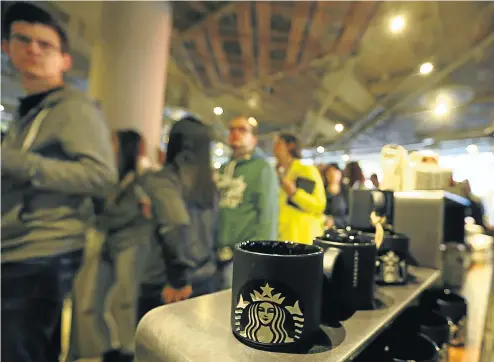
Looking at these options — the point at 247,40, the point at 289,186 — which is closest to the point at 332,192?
the point at 289,186

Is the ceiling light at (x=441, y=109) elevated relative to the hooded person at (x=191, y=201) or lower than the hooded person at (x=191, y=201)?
elevated

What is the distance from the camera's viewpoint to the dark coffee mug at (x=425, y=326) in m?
0.63

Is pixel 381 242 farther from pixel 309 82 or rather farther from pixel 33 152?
pixel 309 82

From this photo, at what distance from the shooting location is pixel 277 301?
0.98 ft

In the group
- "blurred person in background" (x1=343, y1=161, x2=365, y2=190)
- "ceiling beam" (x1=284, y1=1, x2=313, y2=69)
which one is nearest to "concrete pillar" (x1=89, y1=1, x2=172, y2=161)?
"ceiling beam" (x1=284, y1=1, x2=313, y2=69)

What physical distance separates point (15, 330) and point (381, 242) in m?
0.99

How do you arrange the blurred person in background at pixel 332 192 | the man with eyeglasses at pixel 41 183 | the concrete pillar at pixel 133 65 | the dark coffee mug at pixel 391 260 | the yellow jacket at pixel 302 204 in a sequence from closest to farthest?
the dark coffee mug at pixel 391 260 → the man with eyeglasses at pixel 41 183 → the blurred person in background at pixel 332 192 → the yellow jacket at pixel 302 204 → the concrete pillar at pixel 133 65

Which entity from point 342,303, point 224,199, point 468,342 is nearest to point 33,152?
point 224,199

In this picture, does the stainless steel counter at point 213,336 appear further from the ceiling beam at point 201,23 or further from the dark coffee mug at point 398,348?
the ceiling beam at point 201,23

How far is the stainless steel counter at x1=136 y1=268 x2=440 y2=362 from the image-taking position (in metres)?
0.28

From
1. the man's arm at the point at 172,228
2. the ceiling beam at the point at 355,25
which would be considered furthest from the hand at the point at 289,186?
the ceiling beam at the point at 355,25

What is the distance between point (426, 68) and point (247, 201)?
85 centimetres

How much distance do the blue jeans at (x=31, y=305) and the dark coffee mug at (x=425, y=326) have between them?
914mm

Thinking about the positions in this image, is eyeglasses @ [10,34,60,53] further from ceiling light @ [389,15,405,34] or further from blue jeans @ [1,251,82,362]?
ceiling light @ [389,15,405,34]
